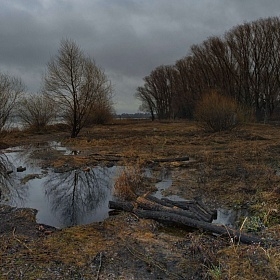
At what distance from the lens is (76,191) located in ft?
37.9

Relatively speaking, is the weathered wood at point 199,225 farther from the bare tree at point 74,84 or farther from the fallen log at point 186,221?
the bare tree at point 74,84

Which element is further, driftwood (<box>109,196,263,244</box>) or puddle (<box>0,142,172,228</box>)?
puddle (<box>0,142,172,228</box>)

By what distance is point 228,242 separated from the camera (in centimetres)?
657

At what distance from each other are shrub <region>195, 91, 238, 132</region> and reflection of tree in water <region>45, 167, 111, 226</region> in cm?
1550

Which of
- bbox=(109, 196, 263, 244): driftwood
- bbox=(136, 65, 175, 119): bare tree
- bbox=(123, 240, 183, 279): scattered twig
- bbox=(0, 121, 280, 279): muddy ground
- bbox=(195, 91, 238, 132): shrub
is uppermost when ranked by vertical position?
bbox=(136, 65, 175, 119): bare tree

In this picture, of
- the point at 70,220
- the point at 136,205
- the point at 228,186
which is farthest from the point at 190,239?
the point at 228,186

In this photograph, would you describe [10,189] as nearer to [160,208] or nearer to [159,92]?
[160,208]

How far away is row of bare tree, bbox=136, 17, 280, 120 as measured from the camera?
43688mm

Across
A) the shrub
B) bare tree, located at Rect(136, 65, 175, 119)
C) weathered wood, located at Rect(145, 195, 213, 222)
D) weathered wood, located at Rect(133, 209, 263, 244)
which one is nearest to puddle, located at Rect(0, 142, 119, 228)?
weathered wood, located at Rect(133, 209, 263, 244)

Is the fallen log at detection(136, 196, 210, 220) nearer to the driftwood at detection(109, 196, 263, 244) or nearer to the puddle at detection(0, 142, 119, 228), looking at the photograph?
the driftwood at detection(109, 196, 263, 244)

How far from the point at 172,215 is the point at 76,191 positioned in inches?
187

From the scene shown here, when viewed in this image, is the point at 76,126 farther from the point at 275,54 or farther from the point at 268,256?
the point at 275,54

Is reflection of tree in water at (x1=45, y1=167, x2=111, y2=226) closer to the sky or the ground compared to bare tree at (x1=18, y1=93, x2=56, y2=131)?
closer to the ground

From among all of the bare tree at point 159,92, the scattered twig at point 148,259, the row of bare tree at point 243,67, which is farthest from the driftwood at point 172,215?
the bare tree at point 159,92
